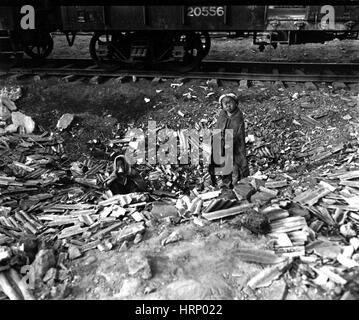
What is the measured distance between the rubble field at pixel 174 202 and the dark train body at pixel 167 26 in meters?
1.18

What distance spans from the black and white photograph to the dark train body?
4 centimetres

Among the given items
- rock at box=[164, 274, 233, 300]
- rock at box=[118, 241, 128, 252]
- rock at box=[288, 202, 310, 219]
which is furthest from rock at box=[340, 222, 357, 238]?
rock at box=[118, 241, 128, 252]

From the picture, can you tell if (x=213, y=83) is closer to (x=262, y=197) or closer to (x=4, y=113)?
(x=262, y=197)

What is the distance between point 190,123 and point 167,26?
3.08 metres

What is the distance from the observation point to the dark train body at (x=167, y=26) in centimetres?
1061

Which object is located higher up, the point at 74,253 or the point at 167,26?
the point at 167,26

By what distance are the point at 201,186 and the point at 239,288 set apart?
4.61 metres

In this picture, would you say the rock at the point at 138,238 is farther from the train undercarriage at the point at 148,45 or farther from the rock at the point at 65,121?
the train undercarriage at the point at 148,45

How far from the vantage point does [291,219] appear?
18.7 feet

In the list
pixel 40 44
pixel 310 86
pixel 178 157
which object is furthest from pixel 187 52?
pixel 40 44

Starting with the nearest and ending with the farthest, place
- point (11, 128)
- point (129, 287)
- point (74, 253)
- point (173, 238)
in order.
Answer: point (129, 287) < point (74, 253) < point (173, 238) < point (11, 128)

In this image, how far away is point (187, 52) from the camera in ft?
40.6

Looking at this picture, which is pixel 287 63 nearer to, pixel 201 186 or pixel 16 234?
pixel 201 186

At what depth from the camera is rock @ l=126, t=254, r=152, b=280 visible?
474cm
